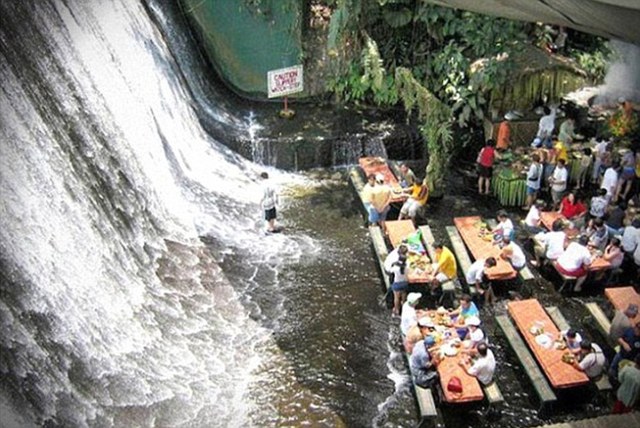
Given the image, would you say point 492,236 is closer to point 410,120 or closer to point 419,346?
point 419,346

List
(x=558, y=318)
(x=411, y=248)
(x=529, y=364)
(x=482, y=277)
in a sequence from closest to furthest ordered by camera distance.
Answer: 1. (x=529, y=364)
2. (x=558, y=318)
3. (x=482, y=277)
4. (x=411, y=248)

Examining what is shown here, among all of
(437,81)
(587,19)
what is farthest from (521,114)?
(587,19)

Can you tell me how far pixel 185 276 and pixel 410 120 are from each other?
7.95 m

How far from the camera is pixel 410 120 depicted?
1700cm

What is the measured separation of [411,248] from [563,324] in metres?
2.88

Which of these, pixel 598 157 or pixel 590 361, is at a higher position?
pixel 590 361

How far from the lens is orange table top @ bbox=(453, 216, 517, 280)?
11359 mm

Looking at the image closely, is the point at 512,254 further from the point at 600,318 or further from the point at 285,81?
the point at 285,81

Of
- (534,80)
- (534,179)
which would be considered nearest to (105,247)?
(534,179)

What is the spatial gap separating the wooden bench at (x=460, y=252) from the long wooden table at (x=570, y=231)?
1686 millimetres

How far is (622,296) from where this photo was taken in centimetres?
1087

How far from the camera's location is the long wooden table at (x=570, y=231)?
38.0 ft

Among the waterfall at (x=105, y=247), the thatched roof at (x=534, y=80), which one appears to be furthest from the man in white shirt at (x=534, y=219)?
the waterfall at (x=105, y=247)

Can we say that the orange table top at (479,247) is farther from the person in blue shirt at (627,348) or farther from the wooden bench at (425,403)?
the wooden bench at (425,403)
